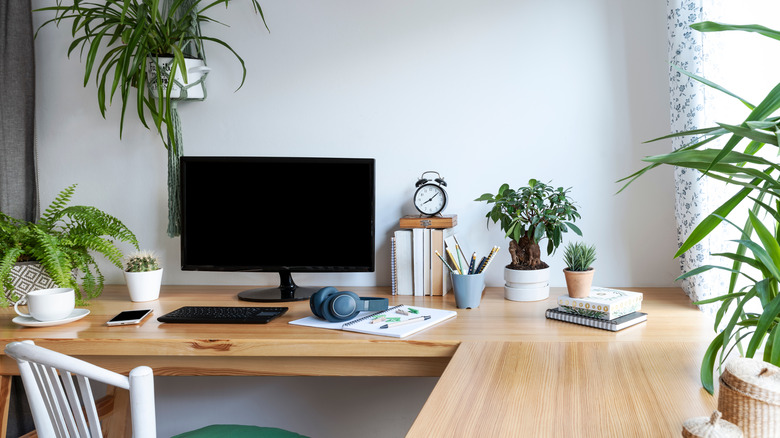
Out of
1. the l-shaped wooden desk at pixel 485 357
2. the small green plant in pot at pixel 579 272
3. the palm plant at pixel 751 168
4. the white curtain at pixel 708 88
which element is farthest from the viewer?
the small green plant in pot at pixel 579 272

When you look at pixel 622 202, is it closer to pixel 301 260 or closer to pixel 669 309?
pixel 669 309

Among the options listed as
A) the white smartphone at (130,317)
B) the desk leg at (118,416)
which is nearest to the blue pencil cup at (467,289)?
the white smartphone at (130,317)

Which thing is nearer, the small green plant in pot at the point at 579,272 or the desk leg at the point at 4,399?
the desk leg at the point at 4,399

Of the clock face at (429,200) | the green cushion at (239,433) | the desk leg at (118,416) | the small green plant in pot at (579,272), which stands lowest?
the desk leg at (118,416)

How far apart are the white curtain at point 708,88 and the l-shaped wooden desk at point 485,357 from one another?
19 centimetres

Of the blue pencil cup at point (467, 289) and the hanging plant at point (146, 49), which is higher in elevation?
the hanging plant at point (146, 49)

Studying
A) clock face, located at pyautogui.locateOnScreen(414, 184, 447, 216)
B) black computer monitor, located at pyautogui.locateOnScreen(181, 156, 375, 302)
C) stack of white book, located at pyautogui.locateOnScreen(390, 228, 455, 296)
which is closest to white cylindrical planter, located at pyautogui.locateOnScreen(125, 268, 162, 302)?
black computer monitor, located at pyautogui.locateOnScreen(181, 156, 375, 302)

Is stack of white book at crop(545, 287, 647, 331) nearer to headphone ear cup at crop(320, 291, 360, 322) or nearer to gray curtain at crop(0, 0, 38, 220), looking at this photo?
headphone ear cup at crop(320, 291, 360, 322)

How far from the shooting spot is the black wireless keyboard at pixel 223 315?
71.4 inches

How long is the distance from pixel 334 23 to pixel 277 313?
107 centimetres

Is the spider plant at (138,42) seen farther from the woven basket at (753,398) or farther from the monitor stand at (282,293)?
the woven basket at (753,398)

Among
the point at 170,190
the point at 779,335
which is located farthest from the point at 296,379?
the point at 779,335

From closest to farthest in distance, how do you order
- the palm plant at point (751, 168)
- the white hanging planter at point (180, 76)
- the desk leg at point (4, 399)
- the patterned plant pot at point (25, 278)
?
the palm plant at point (751, 168), the desk leg at point (4, 399), the patterned plant pot at point (25, 278), the white hanging planter at point (180, 76)

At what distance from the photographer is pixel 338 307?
1770 mm
